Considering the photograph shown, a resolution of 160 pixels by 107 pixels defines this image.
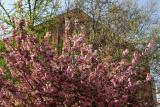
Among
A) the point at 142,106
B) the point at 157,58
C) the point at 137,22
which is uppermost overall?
the point at 142,106

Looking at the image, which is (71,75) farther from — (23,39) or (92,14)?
(92,14)

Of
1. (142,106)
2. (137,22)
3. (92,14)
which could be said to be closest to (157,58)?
(137,22)

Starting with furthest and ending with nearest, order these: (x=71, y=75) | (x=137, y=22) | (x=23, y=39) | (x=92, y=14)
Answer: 1. (x=137, y=22)
2. (x=92, y=14)
3. (x=23, y=39)
4. (x=71, y=75)

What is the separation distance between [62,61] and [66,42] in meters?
0.52

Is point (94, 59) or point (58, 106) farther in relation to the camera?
point (94, 59)

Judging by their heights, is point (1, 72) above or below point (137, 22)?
above

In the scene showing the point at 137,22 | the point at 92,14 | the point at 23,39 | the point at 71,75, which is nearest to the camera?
the point at 71,75

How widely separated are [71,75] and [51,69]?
0.37 meters

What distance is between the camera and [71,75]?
7.77m

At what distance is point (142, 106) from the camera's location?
332 inches

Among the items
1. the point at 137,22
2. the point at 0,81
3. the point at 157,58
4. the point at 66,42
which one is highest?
the point at 66,42

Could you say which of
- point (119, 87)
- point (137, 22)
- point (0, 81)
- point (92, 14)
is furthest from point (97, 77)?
point (137, 22)

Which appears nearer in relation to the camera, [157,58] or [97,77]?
[97,77]

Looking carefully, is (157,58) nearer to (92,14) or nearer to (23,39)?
(92,14)
